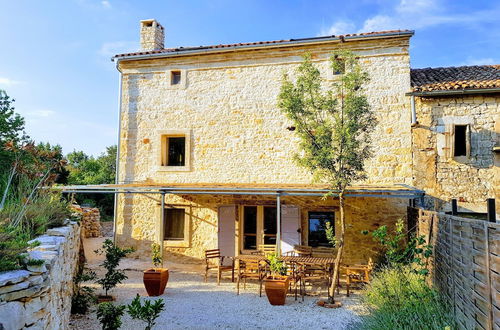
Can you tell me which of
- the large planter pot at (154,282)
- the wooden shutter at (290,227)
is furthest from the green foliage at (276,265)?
the wooden shutter at (290,227)

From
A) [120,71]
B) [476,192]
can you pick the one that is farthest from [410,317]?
[120,71]

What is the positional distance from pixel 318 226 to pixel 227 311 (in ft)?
14.4

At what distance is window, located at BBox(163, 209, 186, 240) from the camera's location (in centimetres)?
1106

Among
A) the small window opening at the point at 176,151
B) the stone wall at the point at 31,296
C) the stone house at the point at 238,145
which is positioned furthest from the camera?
the small window opening at the point at 176,151

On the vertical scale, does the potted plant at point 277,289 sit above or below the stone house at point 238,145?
below

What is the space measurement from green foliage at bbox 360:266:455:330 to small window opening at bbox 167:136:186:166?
7358 millimetres

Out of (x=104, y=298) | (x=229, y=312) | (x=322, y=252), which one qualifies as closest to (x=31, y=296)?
(x=229, y=312)

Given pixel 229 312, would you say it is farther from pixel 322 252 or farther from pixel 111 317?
pixel 322 252

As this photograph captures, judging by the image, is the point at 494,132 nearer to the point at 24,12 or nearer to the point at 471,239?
the point at 471,239

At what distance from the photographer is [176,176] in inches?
433

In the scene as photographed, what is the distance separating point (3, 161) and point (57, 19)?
6.55 metres

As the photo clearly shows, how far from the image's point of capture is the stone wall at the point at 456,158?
28.1ft

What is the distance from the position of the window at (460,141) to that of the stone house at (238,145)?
0.50m

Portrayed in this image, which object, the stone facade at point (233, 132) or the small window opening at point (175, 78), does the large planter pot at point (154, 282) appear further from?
the small window opening at point (175, 78)
